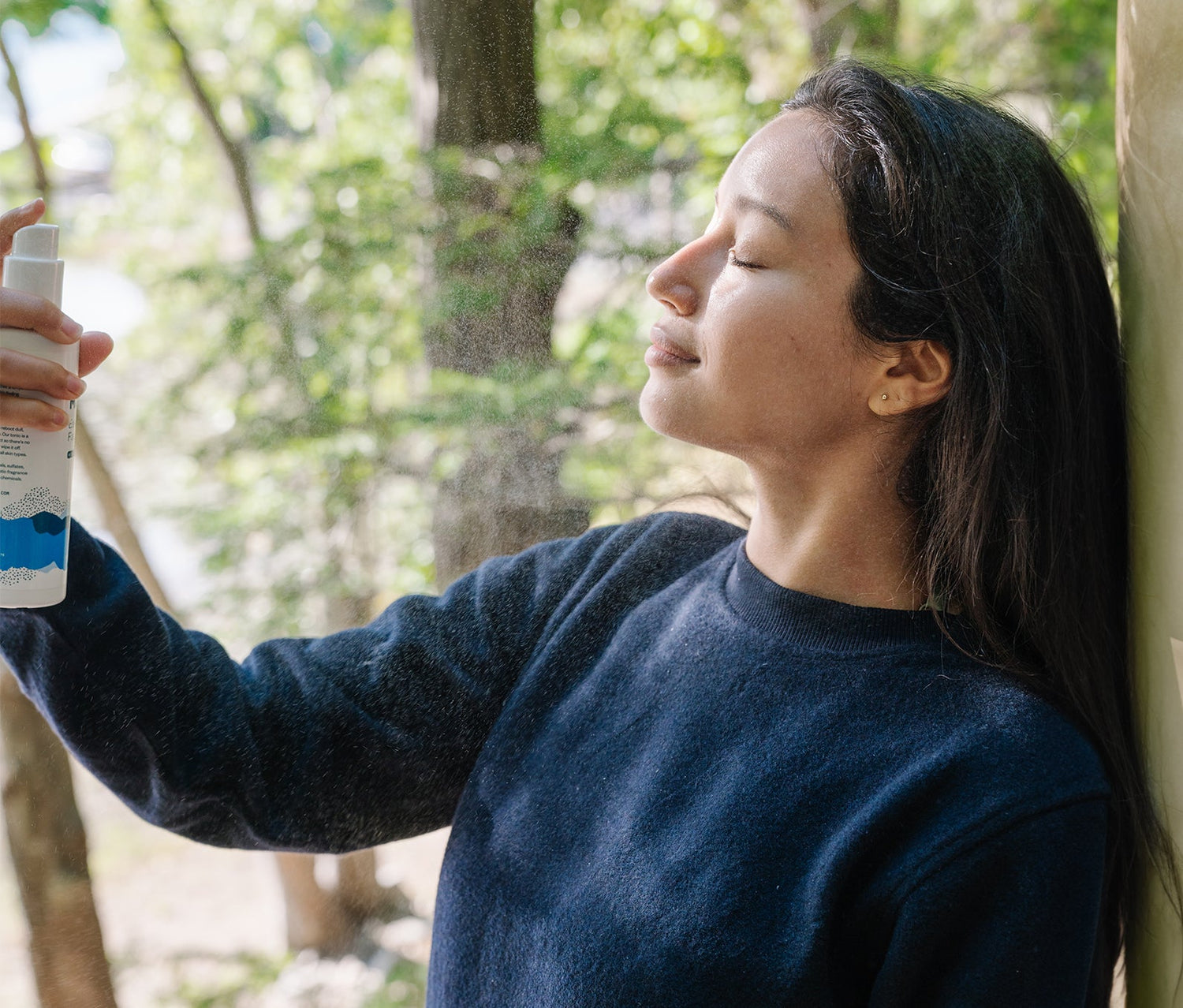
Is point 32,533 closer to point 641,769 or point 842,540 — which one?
point 641,769

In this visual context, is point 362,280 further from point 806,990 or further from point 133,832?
point 806,990

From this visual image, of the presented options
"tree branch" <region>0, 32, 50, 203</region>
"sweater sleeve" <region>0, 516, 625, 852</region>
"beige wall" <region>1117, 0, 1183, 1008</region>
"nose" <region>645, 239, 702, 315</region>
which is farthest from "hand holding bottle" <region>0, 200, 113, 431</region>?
"beige wall" <region>1117, 0, 1183, 1008</region>

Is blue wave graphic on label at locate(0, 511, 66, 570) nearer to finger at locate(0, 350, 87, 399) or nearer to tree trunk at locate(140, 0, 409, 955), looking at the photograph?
finger at locate(0, 350, 87, 399)

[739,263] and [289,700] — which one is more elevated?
[739,263]

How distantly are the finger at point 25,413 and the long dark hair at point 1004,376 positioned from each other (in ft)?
2.05

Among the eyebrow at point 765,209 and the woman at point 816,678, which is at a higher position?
the eyebrow at point 765,209

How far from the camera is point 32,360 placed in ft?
2.28

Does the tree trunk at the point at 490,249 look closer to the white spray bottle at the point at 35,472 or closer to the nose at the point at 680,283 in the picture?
the nose at the point at 680,283

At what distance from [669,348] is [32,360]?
0.49m

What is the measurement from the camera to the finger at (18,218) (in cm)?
72

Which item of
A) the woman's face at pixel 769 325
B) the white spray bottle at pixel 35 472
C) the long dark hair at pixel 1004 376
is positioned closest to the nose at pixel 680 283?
the woman's face at pixel 769 325

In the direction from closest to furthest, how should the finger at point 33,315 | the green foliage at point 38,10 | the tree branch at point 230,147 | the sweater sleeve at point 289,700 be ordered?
the finger at point 33,315, the sweater sleeve at point 289,700, the green foliage at point 38,10, the tree branch at point 230,147

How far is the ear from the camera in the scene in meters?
0.86

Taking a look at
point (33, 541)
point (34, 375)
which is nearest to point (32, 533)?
point (33, 541)
